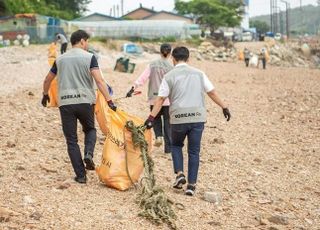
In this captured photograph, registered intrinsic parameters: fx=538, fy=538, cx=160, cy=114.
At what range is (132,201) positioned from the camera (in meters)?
5.33

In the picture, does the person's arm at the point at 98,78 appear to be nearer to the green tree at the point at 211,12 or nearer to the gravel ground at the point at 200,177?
the gravel ground at the point at 200,177

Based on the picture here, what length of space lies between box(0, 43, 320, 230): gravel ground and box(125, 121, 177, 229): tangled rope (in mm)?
91

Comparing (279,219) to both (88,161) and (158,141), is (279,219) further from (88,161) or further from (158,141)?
(158,141)

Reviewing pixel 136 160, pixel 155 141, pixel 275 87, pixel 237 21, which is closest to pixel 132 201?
pixel 136 160

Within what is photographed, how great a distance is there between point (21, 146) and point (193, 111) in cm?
289

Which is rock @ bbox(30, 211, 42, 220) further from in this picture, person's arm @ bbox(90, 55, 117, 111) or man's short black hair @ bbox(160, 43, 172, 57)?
man's short black hair @ bbox(160, 43, 172, 57)

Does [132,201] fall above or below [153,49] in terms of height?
below

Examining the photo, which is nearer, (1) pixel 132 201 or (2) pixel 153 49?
(1) pixel 132 201

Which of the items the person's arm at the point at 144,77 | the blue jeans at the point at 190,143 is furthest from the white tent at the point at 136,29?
the blue jeans at the point at 190,143

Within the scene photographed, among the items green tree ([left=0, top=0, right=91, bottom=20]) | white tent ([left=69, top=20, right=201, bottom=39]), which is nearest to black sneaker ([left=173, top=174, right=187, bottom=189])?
green tree ([left=0, top=0, right=91, bottom=20])

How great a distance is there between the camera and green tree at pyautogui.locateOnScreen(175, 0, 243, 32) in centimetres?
6688

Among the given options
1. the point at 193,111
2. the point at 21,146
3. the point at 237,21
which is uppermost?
the point at 237,21

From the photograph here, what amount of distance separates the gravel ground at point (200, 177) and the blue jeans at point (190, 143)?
0.96 feet

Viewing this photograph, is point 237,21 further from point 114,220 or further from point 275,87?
point 114,220
